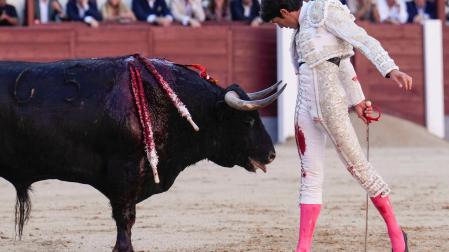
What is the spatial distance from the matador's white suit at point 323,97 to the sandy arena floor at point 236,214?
0.76 m

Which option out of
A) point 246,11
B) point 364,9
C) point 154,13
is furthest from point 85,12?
point 364,9

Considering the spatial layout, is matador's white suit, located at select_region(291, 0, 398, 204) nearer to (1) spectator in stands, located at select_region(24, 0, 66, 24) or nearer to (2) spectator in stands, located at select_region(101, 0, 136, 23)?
(2) spectator in stands, located at select_region(101, 0, 136, 23)

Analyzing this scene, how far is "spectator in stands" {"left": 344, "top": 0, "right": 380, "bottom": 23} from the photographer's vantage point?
14.4m

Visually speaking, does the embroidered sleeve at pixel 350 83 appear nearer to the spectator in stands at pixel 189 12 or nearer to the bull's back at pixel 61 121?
the bull's back at pixel 61 121

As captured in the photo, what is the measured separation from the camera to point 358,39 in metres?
4.98

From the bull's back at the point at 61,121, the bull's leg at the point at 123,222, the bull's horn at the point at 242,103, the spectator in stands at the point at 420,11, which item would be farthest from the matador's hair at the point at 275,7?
the spectator in stands at the point at 420,11

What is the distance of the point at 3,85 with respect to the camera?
17.6 ft

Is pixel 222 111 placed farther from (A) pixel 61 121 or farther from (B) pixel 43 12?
(B) pixel 43 12

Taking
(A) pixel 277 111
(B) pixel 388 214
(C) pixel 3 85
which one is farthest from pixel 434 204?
(A) pixel 277 111

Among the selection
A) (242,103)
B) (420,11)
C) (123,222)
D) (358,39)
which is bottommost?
(420,11)

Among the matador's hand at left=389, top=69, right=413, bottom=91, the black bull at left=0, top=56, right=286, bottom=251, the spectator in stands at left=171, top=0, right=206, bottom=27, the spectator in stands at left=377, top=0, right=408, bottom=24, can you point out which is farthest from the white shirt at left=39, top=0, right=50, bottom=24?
the matador's hand at left=389, top=69, right=413, bottom=91

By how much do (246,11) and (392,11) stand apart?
1.71 m

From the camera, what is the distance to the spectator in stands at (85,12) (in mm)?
13820

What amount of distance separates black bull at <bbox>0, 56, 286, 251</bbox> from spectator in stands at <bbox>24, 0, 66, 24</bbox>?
8.54 m
